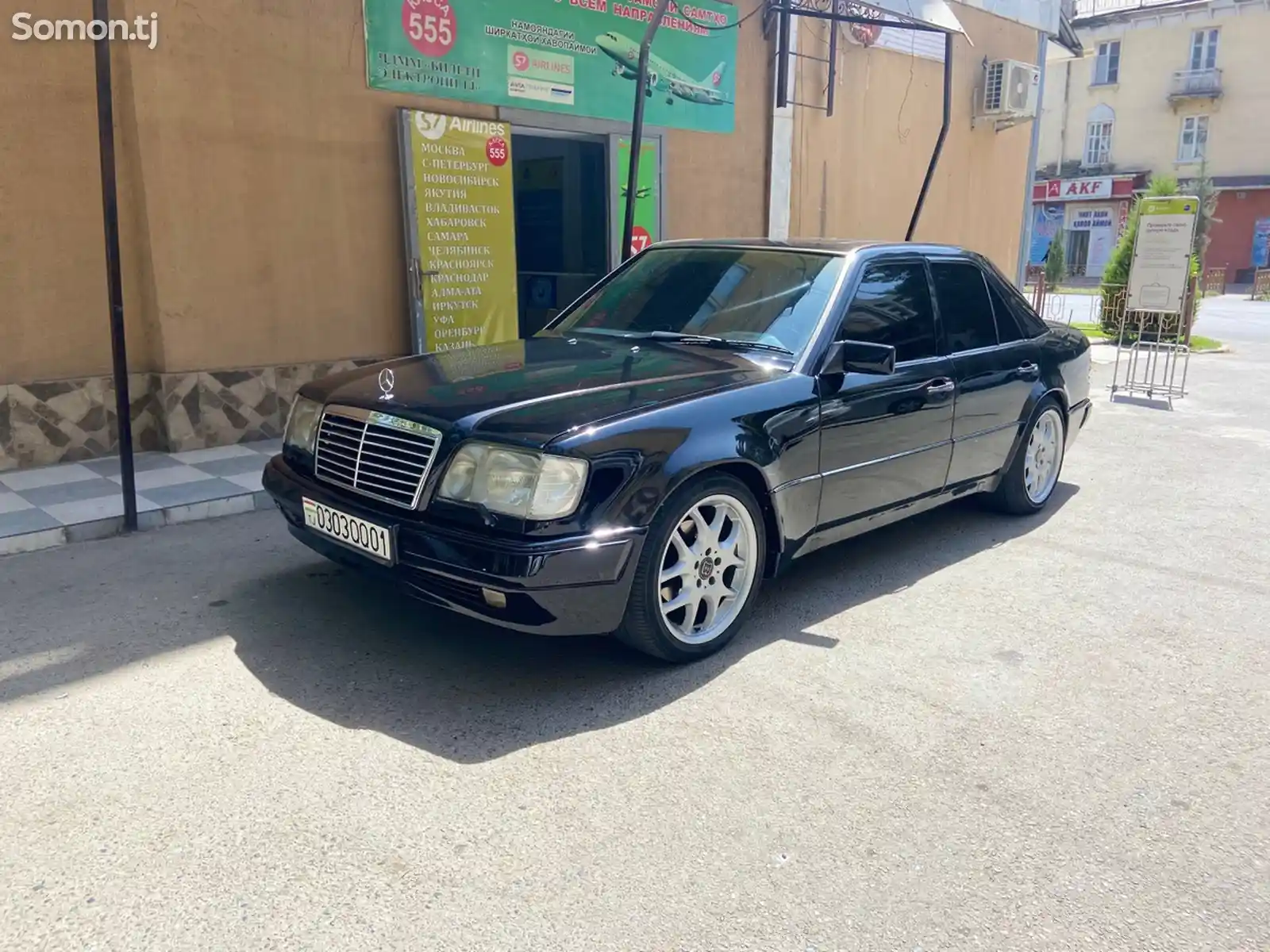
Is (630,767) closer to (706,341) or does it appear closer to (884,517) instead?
(706,341)

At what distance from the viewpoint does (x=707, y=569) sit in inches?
149

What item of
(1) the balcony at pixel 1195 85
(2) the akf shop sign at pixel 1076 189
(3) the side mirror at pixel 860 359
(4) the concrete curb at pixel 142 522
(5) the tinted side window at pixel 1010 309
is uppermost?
(1) the balcony at pixel 1195 85

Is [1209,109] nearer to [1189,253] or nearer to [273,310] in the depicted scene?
[1189,253]

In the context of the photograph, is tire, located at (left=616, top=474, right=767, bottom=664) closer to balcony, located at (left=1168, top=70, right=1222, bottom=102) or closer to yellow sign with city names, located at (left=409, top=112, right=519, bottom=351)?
yellow sign with city names, located at (left=409, top=112, right=519, bottom=351)

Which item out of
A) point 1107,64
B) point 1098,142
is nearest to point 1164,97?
point 1107,64

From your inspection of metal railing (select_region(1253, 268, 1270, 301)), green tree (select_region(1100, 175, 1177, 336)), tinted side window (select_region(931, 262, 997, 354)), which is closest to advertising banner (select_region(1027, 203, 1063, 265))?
metal railing (select_region(1253, 268, 1270, 301))

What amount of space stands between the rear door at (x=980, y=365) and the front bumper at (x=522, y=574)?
238cm

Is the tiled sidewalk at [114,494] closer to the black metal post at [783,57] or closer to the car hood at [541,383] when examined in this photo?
the car hood at [541,383]

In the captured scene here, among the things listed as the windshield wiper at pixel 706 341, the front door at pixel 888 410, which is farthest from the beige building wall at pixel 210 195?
the front door at pixel 888 410

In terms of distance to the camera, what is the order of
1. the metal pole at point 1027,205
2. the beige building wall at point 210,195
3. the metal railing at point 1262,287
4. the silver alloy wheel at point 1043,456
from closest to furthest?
the silver alloy wheel at point 1043,456 → the beige building wall at point 210,195 → the metal pole at point 1027,205 → the metal railing at point 1262,287

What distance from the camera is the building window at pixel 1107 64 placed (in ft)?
133

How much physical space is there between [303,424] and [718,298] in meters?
1.91

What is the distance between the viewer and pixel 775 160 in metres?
10.7

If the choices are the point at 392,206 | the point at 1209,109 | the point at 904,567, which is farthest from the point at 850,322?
the point at 1209,109
